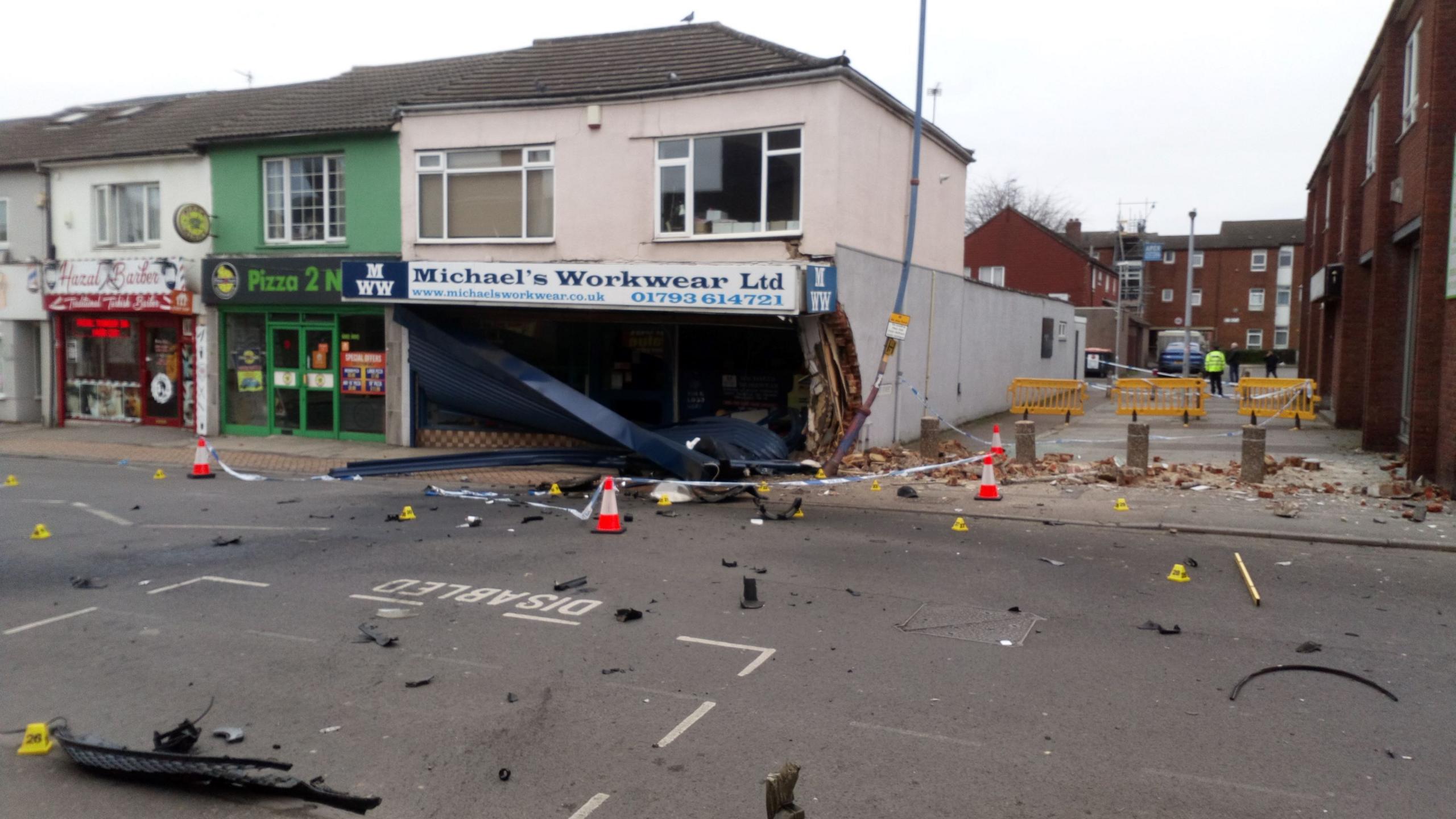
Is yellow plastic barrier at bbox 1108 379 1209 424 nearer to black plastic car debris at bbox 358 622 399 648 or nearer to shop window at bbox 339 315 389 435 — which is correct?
shop window at bbox 339 315 389 435

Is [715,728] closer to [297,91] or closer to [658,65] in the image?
[658,65]

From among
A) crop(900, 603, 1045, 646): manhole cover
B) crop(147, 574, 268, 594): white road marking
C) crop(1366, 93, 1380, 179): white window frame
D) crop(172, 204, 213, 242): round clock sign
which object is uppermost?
crop(1366, 93, 1380, 179): white window frame

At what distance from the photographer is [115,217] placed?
2156 cm

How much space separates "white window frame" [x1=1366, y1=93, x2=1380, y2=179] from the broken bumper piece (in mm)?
19336

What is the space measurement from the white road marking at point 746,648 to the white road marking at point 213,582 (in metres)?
3.82

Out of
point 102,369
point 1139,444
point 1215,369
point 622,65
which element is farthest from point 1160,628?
point 1215,369

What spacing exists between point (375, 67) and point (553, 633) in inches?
752

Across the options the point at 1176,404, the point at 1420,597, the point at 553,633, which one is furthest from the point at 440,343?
the point at 1176,404

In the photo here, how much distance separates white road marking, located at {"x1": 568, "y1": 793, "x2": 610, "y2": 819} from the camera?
432 cm

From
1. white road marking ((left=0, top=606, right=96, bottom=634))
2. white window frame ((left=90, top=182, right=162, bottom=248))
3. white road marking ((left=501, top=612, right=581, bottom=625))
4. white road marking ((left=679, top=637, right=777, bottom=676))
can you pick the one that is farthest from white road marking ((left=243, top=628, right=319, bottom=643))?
white window frame ((left=90, top=182, right=162, bottom=248))

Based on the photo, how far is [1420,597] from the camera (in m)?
7.90

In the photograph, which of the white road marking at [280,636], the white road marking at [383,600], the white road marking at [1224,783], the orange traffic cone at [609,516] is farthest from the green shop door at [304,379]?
the white road marking at [1224,783]

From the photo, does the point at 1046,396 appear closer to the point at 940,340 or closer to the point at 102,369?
the point at 940,340

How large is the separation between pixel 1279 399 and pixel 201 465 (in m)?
21.4
